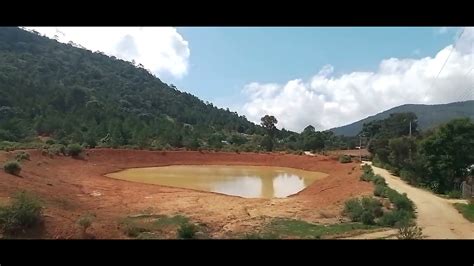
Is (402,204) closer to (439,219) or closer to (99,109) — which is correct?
(439,219)

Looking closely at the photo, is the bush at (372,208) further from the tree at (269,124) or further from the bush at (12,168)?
the tree at (269,124)

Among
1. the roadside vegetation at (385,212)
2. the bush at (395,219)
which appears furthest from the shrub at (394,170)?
the bush at (395,219)

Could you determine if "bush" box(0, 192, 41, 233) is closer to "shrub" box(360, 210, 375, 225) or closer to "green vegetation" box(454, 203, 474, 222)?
"shrub" box(360, 210, 375, 225)

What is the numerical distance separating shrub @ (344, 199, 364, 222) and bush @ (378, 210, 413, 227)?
53cm

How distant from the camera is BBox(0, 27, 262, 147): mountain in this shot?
34.2 m

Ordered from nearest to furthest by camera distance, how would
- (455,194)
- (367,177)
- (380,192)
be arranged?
(455,194), (380,192), (367,177)

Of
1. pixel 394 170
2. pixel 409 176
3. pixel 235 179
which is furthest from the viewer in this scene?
pixel 235 179

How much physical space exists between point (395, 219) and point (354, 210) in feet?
4.38

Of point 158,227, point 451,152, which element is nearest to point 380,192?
→ point 451,152

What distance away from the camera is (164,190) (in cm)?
1741

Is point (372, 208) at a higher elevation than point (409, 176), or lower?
lower

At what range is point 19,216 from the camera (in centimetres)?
820
